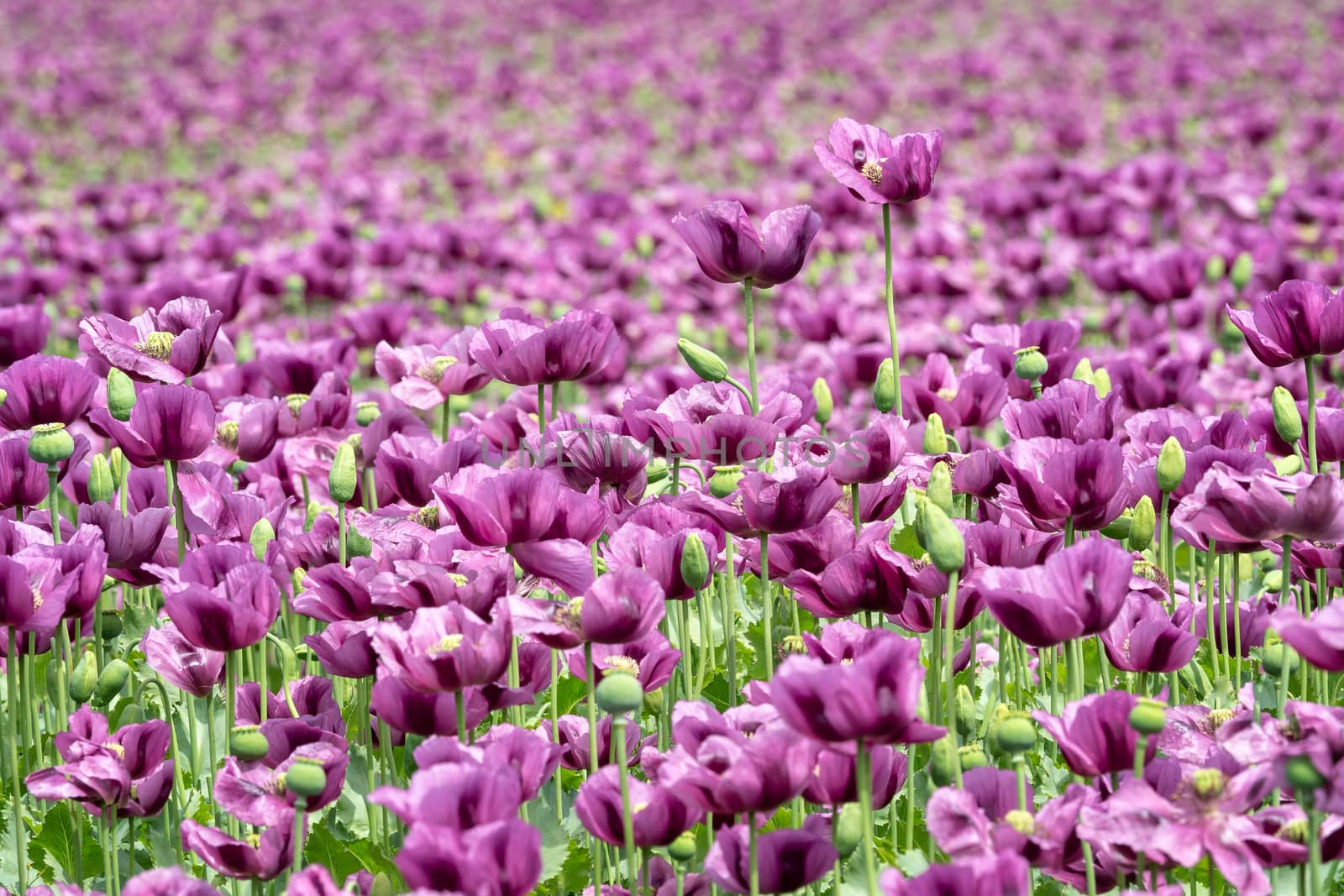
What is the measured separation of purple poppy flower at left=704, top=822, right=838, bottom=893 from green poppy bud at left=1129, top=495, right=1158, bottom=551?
0.90m

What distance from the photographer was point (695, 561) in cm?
221

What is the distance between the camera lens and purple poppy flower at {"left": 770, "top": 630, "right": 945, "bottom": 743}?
5.65 feet

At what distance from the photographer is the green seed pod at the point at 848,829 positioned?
189 cm

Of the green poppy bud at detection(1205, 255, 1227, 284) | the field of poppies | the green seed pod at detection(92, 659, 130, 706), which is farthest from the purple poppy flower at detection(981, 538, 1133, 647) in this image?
the green poppy bud at detection(1205, 255, 1227, 284)

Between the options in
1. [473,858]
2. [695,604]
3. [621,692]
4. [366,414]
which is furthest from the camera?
[695,604]

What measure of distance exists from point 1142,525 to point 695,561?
80 cm

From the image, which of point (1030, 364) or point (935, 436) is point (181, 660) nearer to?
point (935, 436)

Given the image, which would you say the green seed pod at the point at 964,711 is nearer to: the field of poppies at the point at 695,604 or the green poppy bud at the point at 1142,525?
the field of poppies at the point at 695,604

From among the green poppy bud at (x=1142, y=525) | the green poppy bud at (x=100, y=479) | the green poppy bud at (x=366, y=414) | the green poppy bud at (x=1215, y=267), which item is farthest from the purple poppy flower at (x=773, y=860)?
the green poppy bud at (x=1215, y=267)

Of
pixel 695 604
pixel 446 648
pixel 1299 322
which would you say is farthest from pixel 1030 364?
pixel 446 648

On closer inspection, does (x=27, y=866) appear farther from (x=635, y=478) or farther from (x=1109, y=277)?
(x=1109, y=277)

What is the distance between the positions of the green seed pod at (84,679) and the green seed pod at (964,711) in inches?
56.1

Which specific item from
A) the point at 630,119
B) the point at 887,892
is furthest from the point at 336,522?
the point at 630,119

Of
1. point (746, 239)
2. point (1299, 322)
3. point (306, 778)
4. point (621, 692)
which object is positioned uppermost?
point (746, 239)
